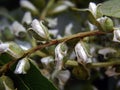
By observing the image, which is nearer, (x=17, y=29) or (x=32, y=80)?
(x=32, y=80)

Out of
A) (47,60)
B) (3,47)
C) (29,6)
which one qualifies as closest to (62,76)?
(47,60)

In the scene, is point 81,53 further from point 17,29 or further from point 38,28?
point 17,29

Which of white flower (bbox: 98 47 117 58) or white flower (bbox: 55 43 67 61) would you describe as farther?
white flower (bbox: 98 47 117 58)

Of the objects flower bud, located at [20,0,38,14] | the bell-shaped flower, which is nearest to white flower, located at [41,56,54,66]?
the bell-shaped flower

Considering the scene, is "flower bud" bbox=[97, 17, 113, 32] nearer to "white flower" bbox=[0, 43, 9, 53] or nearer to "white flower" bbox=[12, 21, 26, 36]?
"white flower" bbox=[0, 43, 9, 53]

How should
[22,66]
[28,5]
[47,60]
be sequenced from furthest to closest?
[28,5]
[47,60]
[22,66]

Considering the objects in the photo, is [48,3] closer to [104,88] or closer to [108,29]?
[104,88]

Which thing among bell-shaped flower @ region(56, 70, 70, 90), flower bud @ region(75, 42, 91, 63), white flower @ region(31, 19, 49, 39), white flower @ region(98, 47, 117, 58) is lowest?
bell-shaped flower @ region(56, 70, 70, 90)
